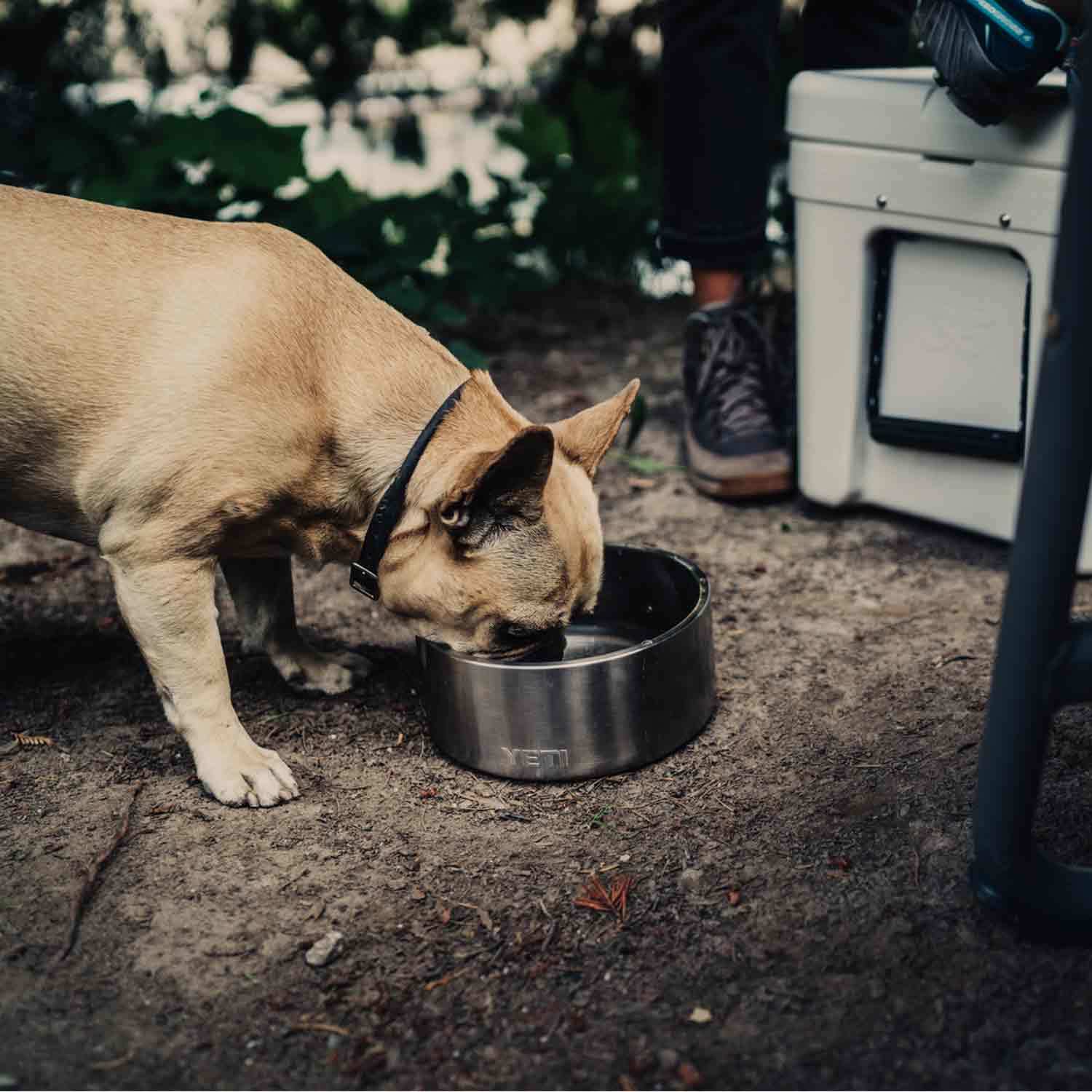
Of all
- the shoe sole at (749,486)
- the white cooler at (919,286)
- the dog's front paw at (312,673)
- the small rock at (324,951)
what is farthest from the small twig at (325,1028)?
the shoe sole at (749,486)

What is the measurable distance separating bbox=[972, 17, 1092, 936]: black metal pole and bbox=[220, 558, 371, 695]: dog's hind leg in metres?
1.55

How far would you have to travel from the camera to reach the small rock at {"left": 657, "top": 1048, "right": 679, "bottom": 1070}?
173 cm

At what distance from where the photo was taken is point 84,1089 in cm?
174

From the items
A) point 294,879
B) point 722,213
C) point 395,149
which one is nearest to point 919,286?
point 722,213

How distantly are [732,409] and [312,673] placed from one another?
1639 mm

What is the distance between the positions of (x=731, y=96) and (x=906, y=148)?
662 mm

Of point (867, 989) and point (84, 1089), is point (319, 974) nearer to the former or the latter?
point (84, 1089)

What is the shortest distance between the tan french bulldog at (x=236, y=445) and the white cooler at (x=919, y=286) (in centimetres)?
113

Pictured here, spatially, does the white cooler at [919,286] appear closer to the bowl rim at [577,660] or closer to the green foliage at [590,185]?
the bowl rim at [577,660]

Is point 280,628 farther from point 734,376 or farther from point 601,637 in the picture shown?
point 734,376

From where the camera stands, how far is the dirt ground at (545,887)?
1770 mm

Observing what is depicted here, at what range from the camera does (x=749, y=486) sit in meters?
3.78

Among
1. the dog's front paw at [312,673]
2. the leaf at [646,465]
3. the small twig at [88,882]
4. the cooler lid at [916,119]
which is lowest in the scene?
the leaf at [646,465]

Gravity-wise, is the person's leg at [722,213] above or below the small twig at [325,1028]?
above
